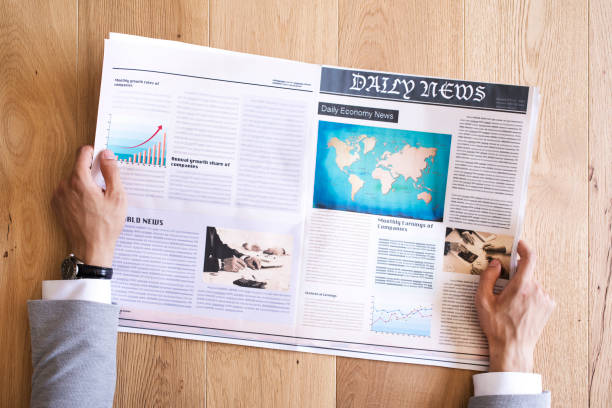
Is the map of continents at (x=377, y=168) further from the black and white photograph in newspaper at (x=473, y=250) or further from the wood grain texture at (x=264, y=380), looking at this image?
the wood grain texture at (x=264, y=380)

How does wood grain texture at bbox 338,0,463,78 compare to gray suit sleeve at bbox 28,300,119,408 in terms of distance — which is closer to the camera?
gray suit sleeve at bbox 28,300,119,408

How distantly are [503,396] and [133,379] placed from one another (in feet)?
1.92

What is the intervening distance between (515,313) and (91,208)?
0.70m

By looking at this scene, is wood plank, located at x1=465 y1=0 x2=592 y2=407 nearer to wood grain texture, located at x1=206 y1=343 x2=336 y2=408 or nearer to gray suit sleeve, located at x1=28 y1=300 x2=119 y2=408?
wood grain texture, located at x1=206 y1=343 x2=336 y2=408

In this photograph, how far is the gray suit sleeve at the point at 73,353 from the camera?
0.60 meters

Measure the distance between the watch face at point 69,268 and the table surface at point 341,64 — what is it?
3 cm

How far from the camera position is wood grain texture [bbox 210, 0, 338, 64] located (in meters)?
0.69

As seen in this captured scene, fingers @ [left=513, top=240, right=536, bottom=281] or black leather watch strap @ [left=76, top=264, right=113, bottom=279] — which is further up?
fingers @ [left=513, top=240, right=536, bottom=281]

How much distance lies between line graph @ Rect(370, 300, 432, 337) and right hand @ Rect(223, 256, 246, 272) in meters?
0.23

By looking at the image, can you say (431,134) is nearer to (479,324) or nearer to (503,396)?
(479,324)

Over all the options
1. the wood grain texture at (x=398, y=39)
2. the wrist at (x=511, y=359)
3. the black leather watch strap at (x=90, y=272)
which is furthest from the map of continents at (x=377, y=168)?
the black leather watch strap at (x=90, y=272)

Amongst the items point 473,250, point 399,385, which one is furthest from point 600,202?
point 399,385

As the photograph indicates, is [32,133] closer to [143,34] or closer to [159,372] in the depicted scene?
[143,34]

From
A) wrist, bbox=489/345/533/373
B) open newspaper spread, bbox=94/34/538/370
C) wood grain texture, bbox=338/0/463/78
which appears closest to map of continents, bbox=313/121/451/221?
open newspaper spread, bbox=94/34/538/370
